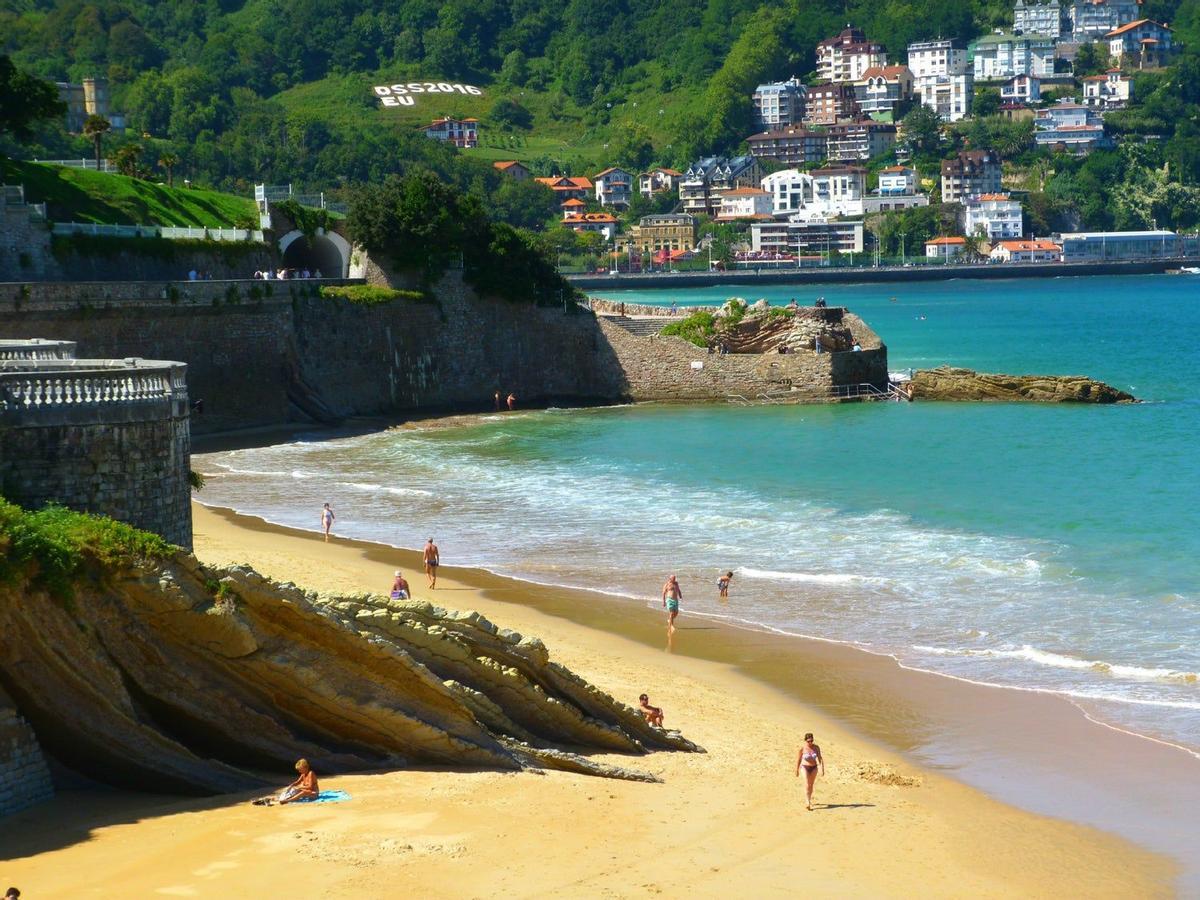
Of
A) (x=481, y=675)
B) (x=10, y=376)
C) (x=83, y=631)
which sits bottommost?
(x=481, y=675)

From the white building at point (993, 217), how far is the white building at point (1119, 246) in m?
6.56

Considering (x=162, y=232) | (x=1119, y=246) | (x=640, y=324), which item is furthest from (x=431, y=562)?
(x=1119, y=246)

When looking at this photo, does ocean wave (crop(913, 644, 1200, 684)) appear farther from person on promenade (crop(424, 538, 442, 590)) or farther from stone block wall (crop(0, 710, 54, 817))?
stone block wall (crop(0, 710, 54, 817))

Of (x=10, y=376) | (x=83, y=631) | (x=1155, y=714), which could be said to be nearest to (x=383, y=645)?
(x=83, y=631)

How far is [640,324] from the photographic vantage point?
53.3 metres

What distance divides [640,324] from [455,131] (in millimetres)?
142387

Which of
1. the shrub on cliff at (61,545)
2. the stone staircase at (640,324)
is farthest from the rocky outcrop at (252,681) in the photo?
the stone staircase at (640,324)

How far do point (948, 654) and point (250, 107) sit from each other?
155974mm

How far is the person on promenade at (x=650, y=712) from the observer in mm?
17750

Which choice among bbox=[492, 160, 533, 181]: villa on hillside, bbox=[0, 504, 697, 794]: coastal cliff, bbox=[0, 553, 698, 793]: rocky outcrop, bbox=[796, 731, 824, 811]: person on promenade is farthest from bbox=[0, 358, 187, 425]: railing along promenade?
bbox=[492, 160, 533, 181]: villa on hillside

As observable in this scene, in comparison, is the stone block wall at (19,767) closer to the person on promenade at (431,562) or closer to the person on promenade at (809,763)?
the person on promenade at (809,763)

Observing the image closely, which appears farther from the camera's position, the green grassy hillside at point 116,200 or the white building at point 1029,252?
the white building at point 1029,252

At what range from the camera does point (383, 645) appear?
1454cm

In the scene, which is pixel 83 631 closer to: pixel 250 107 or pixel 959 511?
pixel 959 511
